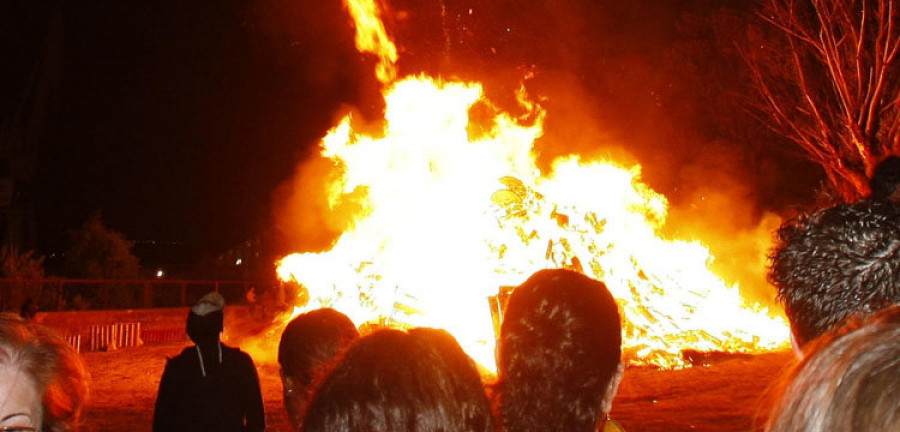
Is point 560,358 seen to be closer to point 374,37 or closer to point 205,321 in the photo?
point 205,321

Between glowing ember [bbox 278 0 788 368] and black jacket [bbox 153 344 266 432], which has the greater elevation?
glowing ember [bbox 278 0 788 368]

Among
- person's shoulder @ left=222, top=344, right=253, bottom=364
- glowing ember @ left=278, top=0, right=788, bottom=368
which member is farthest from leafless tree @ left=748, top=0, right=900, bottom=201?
person's shoulder @ left=222, top=344, right=253, bottom=364

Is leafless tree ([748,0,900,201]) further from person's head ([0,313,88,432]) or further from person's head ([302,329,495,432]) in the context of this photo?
person's head ([0,313,88,432])

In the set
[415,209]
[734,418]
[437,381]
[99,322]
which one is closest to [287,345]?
[437,381]

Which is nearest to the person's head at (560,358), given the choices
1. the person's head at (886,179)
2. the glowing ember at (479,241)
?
the person's head at (886,179)

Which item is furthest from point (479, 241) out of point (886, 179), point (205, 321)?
point (886, 179)

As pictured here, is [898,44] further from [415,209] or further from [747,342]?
[415,209]

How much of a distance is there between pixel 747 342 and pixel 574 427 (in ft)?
48.4

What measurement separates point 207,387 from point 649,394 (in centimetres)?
849

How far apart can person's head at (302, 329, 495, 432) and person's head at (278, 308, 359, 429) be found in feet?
4.56

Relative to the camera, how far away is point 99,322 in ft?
59.8

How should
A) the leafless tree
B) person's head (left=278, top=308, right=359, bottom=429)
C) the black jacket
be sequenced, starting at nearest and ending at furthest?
person's head (left=278, top=308, right=359, bottom=429), the black jacket, the leafless tree

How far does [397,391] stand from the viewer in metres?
1.76

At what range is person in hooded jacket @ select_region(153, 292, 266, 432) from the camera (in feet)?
12.9
